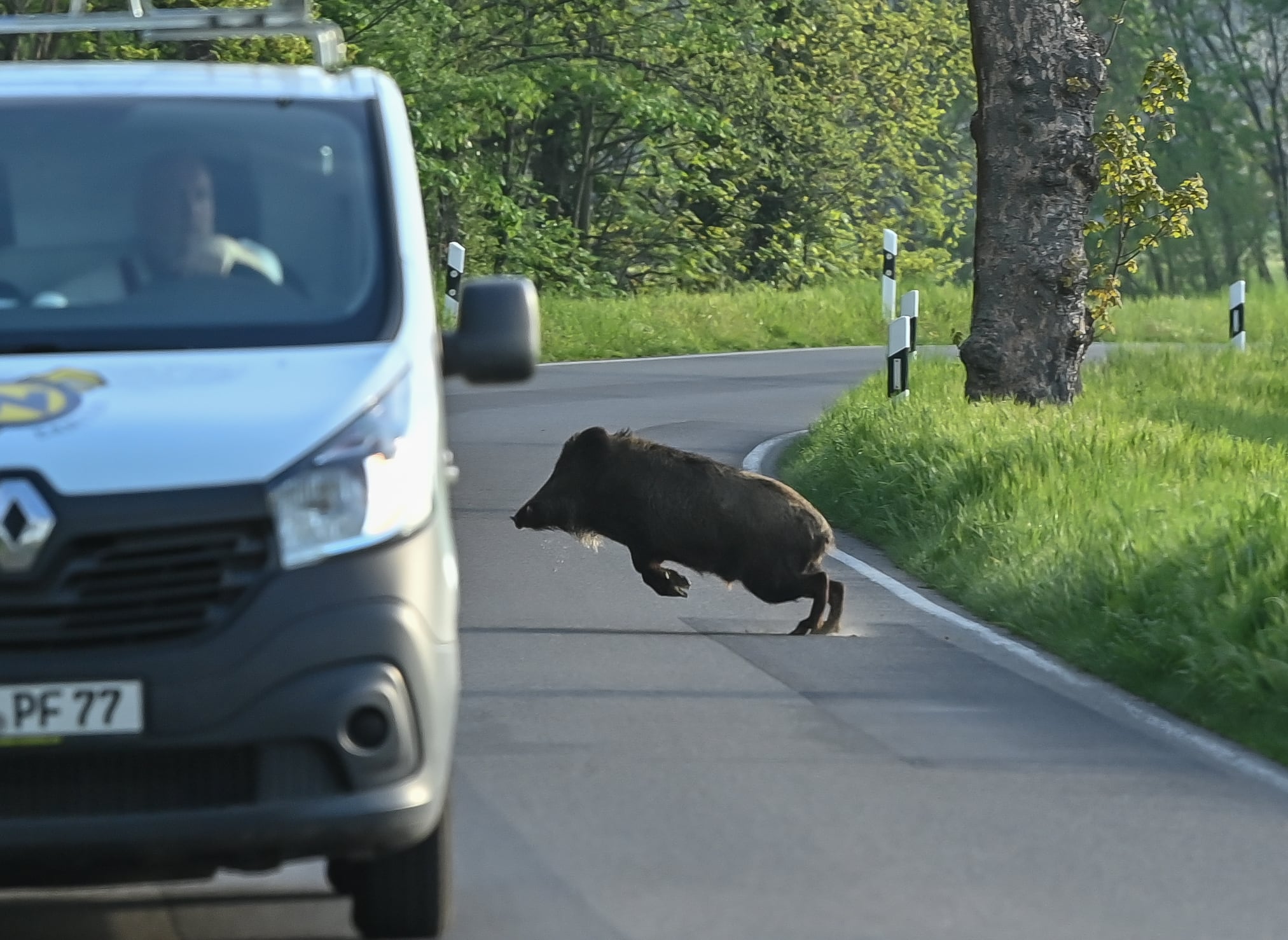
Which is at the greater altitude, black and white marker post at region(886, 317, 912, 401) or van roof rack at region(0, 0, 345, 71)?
van roof rack at region(0, 0, 345, 71)

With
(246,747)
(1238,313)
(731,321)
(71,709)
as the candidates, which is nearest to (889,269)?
(1238,313)

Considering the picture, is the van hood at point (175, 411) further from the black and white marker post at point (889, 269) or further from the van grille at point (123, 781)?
the black and white marker post at point (889, 269)

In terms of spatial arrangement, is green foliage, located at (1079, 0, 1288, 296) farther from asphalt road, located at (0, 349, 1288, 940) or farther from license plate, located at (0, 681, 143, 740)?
license plate, located at (0, 681, 143, 740)

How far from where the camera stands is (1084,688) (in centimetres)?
892

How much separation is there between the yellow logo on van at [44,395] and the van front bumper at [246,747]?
0.46 meters

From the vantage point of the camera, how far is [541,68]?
38781 millimetres

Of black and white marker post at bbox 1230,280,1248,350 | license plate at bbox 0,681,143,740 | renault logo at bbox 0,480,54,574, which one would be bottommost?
black and white marker post at bbox 1230,280,1248,350

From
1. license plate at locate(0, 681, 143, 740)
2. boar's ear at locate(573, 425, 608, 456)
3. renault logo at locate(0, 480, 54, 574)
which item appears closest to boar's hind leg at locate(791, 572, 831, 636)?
boar's ear at locate(573, 425, 608, 456)

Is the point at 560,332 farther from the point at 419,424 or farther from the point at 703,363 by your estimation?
the point at 419,424

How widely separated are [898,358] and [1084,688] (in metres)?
9.78

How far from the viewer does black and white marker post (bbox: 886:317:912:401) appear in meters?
18.2

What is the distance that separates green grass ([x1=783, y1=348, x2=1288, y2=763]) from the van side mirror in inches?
132

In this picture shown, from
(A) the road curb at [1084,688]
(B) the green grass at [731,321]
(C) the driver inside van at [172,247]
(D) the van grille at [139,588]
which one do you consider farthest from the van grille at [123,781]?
(B) the green grass at [731,321]

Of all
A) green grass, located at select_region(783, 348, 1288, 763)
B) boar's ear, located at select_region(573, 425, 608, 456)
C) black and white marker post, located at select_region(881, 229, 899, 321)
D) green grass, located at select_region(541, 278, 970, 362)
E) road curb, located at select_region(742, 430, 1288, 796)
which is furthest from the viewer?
green grass, located at select_region(541, 278, 970, 362)
